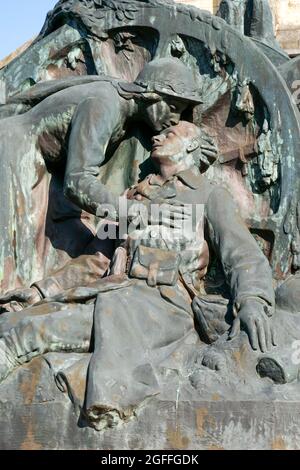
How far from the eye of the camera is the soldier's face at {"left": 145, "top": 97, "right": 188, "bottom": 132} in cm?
731

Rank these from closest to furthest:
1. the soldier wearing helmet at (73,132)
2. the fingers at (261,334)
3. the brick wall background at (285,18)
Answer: the fingers at (261,334) → the soldier wearing helmet at (73,132) → the brick wall background at (285,18)

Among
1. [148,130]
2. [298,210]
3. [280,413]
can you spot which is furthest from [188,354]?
[148,130]

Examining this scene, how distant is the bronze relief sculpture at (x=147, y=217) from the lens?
6289 millimetres

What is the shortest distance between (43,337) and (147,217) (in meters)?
0.96

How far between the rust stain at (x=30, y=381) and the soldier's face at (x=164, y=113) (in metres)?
1.69

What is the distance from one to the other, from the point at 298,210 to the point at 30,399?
188cm

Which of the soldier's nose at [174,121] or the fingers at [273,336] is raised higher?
the soldier's nose at [174,121]

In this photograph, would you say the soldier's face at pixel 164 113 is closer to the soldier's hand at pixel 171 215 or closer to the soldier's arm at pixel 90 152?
the soldier's arm at pixel 90 152

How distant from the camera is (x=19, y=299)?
694 cm

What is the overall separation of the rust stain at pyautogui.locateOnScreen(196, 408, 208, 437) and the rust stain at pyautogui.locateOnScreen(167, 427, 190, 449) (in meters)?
0.07

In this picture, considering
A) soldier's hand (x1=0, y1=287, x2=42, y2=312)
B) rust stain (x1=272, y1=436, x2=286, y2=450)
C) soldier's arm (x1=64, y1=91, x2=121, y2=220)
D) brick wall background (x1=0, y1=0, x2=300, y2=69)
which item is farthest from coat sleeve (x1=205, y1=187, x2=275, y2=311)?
brick wall background (x1=0, y1=0, x2=300, y2=69)

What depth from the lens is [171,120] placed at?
7.37 m

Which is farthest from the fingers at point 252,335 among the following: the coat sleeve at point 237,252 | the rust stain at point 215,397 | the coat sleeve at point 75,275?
the coat sleeve at point 75,275
